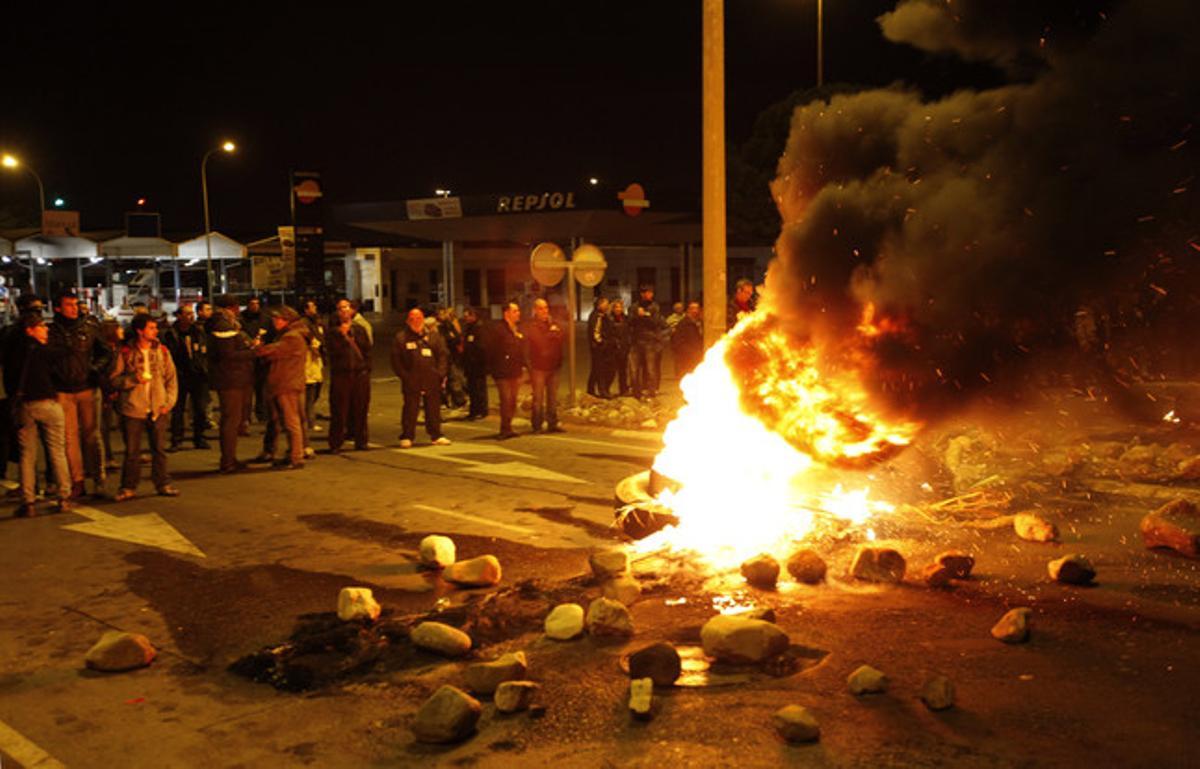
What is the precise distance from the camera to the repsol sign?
131ft

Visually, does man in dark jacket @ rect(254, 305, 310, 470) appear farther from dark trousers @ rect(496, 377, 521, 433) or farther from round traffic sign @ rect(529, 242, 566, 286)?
round traffic sign @ rect(529, 242, 566, 286)

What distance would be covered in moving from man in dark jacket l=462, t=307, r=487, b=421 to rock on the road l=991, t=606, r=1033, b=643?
37.2 feet

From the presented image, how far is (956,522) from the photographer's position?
8367 millimetres

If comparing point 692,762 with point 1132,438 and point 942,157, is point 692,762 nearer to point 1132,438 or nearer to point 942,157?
point 942,157

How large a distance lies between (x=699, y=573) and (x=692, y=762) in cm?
287

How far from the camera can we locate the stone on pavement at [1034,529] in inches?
304

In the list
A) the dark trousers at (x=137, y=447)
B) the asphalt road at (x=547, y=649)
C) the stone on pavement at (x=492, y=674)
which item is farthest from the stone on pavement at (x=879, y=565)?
the dark trousers at (x=137, y=447)

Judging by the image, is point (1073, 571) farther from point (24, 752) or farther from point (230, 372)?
point (230, 372)

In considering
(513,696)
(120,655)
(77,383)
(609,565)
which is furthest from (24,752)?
(77,383)

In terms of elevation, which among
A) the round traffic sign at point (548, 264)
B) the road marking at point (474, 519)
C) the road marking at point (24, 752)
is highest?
the round traffic sign at point (548, 264)

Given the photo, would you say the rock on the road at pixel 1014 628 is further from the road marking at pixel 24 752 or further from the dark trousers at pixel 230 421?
the dark trousers at pixel 230 421

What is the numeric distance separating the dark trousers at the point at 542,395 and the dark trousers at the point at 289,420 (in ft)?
11.3

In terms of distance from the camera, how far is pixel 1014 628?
5723 millimetres

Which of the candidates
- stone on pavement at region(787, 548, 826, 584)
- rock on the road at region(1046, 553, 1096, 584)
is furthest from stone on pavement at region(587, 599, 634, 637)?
rock on the road at region(1046, 553, 1096, 584)
